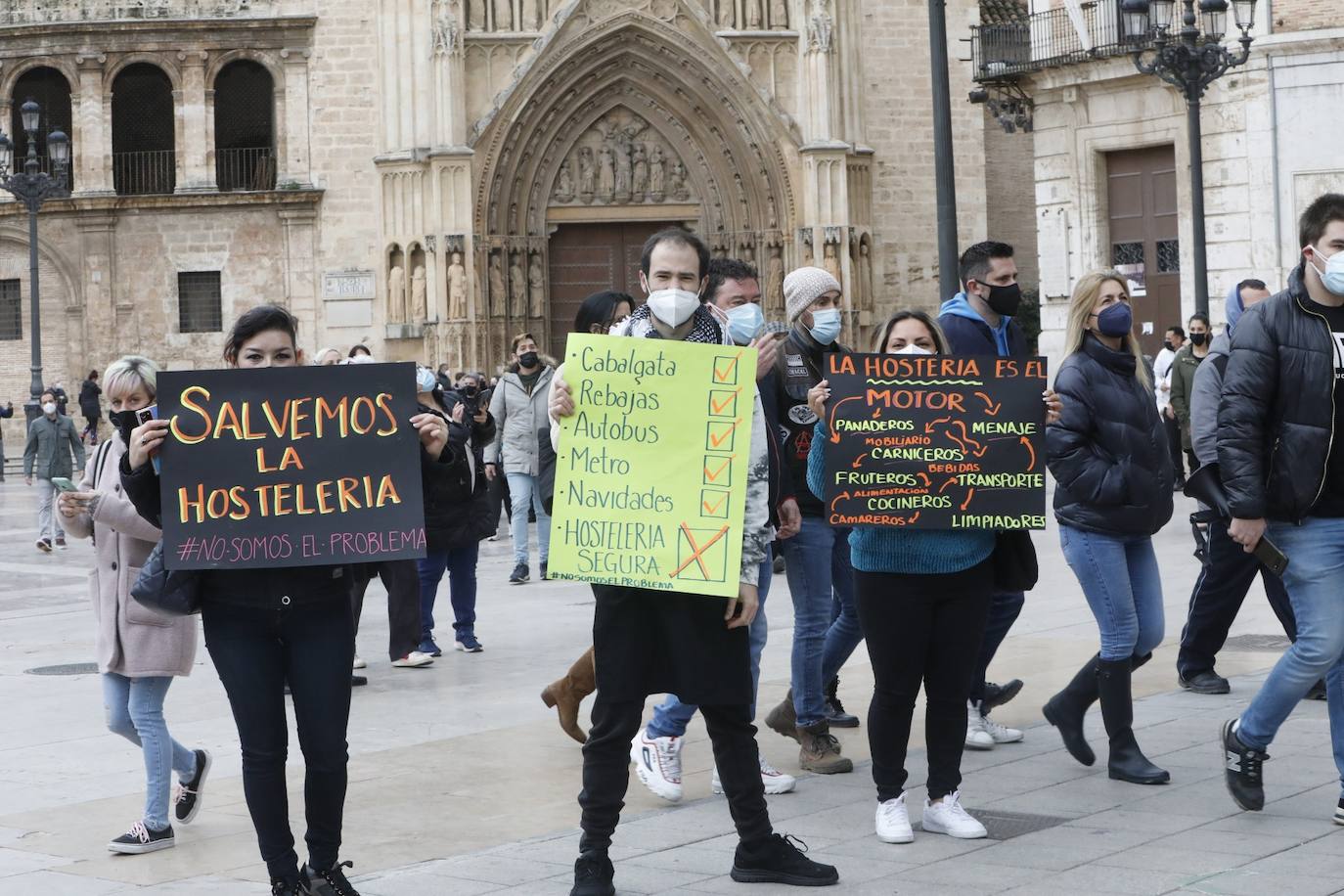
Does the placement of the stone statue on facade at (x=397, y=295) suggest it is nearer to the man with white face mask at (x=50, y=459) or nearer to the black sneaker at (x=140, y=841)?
the man with white face mask at (x=50, y=459)

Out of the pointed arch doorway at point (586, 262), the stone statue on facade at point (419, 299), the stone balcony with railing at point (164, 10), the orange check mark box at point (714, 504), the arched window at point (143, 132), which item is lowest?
the orange check mark box at point (714, 504)

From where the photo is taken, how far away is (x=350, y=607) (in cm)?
601

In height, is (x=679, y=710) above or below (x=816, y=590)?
below

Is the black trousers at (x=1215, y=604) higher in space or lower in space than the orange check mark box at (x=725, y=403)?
lower

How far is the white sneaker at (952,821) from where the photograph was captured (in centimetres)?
668

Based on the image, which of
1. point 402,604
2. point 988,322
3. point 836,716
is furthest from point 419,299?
point 988,322

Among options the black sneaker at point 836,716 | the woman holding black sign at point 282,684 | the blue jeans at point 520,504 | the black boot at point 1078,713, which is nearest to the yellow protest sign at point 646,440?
the woman holding black sign at point 282,684

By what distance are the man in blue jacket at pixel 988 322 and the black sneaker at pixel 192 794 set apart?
10.2 feet

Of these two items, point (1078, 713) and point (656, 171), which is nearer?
point (1078, 713)

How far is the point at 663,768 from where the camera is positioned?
750 cm

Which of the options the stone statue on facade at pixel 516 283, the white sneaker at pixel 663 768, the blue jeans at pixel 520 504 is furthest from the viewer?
the stone statue on facade at pixel 516 283

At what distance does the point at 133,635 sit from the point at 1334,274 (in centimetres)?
442

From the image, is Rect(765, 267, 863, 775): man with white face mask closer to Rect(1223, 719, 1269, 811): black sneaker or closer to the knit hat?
the knit hat

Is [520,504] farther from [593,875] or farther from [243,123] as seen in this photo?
[243,123]
